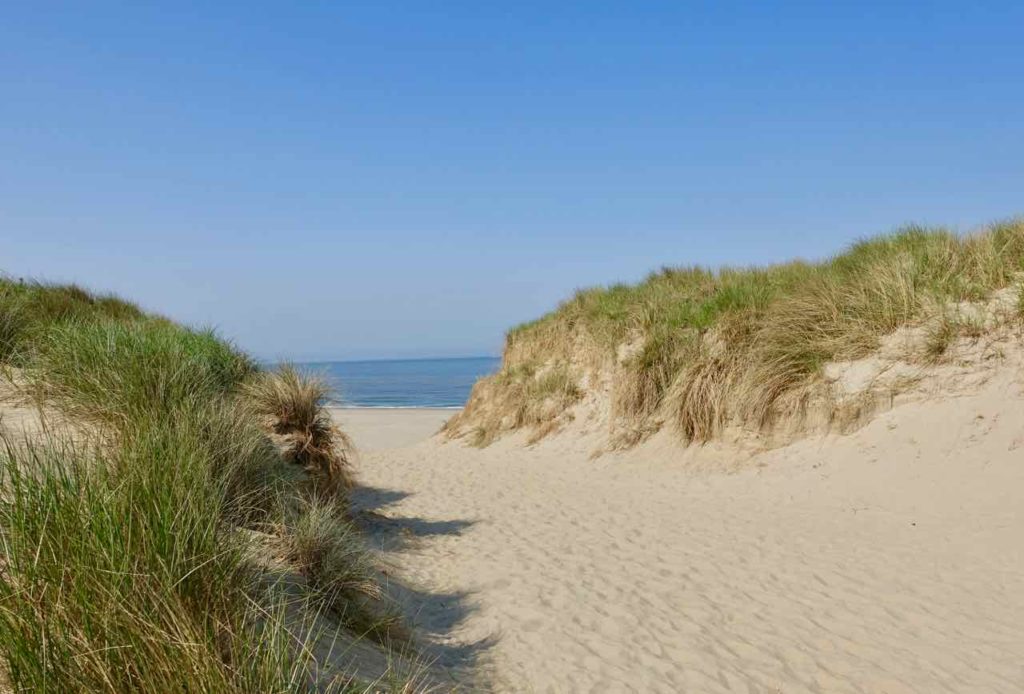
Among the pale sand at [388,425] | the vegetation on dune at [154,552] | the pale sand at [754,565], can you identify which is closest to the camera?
the vegetation on dune at [154,552]

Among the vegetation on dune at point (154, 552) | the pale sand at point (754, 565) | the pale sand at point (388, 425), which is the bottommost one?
the pale sand at point (388, 425)

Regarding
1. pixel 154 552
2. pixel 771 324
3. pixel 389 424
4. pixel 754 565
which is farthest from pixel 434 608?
pixel 389 424

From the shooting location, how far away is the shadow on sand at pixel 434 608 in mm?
4461

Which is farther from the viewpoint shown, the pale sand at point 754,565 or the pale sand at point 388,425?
the pale sand at point 388,425

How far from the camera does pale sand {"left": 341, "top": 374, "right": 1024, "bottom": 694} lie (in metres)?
4.68

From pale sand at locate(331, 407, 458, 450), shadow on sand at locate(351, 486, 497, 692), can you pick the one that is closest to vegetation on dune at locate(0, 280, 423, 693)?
shadow on sand at locate(351, 486, 497, 692)

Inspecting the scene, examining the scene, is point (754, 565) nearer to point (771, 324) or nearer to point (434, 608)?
point (434, 608)

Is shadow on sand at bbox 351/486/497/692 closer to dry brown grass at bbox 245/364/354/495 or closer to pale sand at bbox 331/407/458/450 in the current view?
dry brown grass at bbox 245/364/354/495

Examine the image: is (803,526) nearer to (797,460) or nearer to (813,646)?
(797,460)

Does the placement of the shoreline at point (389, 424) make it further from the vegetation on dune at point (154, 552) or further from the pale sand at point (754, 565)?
the vegetation on dune at point (154, 552)

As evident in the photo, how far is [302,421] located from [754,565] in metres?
5.26

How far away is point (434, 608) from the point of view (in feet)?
18.9

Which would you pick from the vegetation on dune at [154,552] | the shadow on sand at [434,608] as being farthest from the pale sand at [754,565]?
the vegetation on dune at [154,552]

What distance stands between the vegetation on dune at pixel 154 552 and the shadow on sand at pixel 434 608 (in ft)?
1.42
